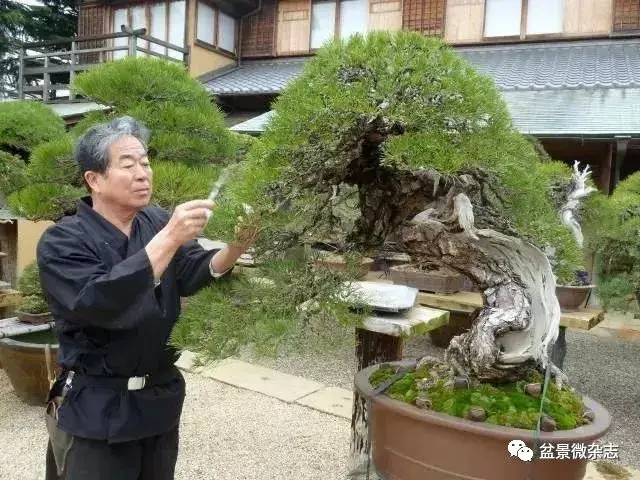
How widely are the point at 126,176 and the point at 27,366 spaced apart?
219 cm

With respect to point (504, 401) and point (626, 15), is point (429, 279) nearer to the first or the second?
point (504, 401)

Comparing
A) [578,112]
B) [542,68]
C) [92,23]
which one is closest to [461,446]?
[578,112]

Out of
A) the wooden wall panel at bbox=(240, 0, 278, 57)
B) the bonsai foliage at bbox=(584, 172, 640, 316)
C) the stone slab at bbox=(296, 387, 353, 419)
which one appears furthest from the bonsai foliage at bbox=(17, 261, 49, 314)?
the wooden wall panel at bbox=(240, 0, 278, 57)

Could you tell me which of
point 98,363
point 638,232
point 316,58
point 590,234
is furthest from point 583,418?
point 590,234

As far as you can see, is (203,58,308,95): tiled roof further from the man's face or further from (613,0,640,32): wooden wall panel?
the man's face

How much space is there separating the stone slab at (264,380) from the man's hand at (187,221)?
2409 millimetres

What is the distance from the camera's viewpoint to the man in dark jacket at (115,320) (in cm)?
131

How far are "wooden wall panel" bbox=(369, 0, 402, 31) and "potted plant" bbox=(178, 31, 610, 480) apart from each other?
24.5ft

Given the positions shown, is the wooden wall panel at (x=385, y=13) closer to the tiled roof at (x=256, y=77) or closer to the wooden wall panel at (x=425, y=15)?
the wooden wall panel at (x=425, y=15)

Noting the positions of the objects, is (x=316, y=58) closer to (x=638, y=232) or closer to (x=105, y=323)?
(x=105, y=323)

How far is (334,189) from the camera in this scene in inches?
65.0

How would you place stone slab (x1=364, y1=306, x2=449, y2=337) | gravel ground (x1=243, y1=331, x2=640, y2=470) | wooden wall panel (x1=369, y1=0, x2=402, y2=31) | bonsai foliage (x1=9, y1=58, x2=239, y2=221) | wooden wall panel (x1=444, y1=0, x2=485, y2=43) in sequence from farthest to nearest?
1. wooden wall panel (x1=369, y1=0, x2=402, y2=31)
2. wooden wall panel (x1=444, y1=0, x2=485, y2=43)
3. gravel ground (x1=243, y1=331, x2=640, y2=470)
4. bonsai foliage (x1=9, y1=58, x2=239, y2=221)
5. stone slab (x1=364, y1=306, x2=449, y2=337)

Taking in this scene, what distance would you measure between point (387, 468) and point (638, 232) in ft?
7.55

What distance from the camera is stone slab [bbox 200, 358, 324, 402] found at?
11.8 ft
